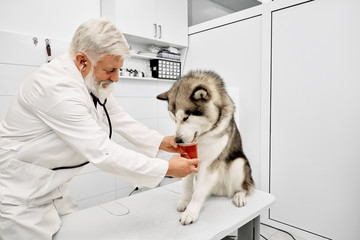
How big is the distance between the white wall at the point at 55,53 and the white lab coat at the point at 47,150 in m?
1.20

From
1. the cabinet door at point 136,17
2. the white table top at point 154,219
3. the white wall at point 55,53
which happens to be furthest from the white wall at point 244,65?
the white table top at point 154,219

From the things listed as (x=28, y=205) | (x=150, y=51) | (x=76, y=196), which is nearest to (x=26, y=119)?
(x=28, y=205)

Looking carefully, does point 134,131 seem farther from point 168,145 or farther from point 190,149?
point 190,149

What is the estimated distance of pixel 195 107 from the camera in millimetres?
1132

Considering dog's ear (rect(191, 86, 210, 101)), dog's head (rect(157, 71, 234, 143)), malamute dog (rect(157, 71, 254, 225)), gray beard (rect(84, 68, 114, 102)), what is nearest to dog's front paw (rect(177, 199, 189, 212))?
malamute dog (rect(157, 71, 254, 225))

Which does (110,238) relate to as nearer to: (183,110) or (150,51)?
(183,110)

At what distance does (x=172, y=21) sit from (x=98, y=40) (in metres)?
2.09

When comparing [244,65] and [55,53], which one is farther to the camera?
[244,65]

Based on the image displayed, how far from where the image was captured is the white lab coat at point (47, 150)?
916mm

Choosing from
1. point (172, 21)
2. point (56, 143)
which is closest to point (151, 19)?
point (172, 21)

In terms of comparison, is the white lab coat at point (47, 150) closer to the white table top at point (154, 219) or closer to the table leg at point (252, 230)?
the white table top at point (154, 219)

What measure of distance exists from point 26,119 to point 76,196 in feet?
5.31

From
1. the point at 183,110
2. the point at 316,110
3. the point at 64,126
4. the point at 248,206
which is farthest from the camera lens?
the point at 316,110

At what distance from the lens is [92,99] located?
1134mm
